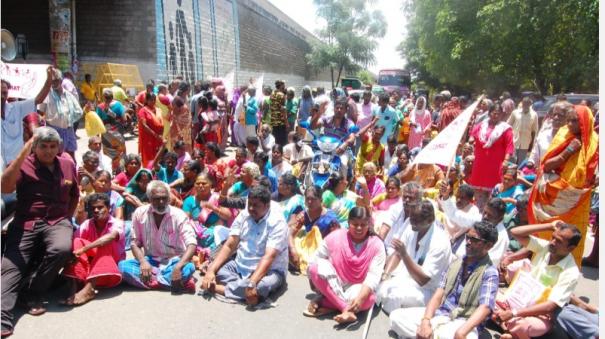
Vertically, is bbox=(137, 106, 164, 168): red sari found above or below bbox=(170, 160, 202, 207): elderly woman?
above

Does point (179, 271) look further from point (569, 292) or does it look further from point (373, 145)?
point (373, 145)

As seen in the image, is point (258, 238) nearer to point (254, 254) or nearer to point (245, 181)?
point (254, 254)

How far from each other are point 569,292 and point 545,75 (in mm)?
20426

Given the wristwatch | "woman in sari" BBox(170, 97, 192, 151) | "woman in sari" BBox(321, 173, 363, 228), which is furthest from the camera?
"woman in sari" BBox(170, 97, 192, 151)

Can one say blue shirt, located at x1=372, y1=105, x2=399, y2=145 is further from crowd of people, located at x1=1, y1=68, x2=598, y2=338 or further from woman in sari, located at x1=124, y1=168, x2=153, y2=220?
woman in sari, located at x1=124, y1=168, x2=153, y2=220

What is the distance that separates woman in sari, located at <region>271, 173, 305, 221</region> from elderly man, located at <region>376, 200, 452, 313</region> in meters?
1.46

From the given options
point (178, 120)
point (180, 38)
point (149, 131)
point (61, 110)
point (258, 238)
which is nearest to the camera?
point (258, 238)

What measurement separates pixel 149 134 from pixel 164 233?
138 inches

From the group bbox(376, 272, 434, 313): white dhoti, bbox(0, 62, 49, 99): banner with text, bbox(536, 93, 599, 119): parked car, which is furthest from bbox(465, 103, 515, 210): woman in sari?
bbox(536, 93, 599, 119): parked car

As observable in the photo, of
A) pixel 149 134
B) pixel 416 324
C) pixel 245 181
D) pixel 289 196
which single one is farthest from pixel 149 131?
pixel 416 324

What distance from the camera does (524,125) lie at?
9398 mm

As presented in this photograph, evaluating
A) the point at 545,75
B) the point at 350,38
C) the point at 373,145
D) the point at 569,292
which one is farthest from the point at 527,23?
the point at 350,38

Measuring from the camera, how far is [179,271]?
4.35m

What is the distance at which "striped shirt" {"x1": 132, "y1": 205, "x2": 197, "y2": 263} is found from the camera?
15.1 ft
